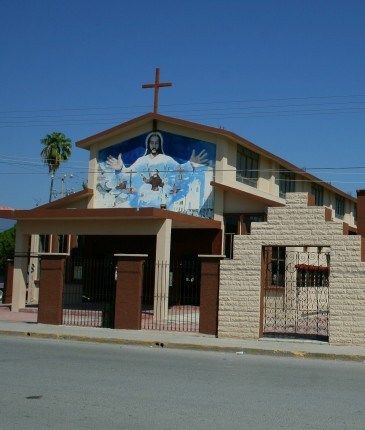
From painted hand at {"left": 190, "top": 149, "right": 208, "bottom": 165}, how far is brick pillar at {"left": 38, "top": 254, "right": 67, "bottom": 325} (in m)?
10.8

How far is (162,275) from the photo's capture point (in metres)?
22.7

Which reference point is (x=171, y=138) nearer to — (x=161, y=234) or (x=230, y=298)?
(x=161, y=234)

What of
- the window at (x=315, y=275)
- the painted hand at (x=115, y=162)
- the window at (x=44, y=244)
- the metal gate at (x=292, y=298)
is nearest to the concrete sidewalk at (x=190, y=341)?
the metal gate at (x=292, y=298)

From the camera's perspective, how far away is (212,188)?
29.0m

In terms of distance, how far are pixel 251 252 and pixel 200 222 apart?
31.7 feet

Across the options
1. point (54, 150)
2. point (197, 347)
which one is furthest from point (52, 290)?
point (54, 150)

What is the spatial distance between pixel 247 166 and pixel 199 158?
9.98 ft

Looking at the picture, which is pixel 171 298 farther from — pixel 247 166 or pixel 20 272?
pixel 247 166

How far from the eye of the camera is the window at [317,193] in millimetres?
38812

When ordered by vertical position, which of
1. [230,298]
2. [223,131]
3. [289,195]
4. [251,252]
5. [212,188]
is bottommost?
[230,298]

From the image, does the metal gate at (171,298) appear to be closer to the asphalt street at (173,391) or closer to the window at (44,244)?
the window at (44,244)

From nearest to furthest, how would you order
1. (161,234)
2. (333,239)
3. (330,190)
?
(333,239) < (161,234) < (330,190)

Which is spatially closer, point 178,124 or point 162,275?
point 162,275

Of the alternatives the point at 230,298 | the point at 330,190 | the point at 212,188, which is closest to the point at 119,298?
the point at 230,298
